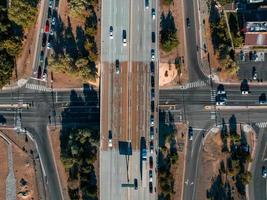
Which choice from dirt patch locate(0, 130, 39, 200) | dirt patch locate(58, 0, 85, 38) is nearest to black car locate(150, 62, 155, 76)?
dirt patch locate(58, 0, 85, 38)

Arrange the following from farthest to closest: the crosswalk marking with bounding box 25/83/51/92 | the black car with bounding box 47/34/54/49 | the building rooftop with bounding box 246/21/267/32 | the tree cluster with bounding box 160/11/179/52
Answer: the crosswalk marking with bounding box 25/83/51/92 → the black car with bounding box 47/34/54/49 → the tree cluster with bounding box 160/11/179/52 → the building rooftop with bounding box 246/21/267/32

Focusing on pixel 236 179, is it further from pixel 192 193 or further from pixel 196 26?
pixel 196 26

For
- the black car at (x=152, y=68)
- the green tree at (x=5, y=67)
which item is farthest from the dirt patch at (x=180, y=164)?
the green tree at (x=5, y=67)

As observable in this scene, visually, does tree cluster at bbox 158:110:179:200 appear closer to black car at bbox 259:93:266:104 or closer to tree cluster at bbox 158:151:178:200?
tree cluster at bbox 158:151:178:200

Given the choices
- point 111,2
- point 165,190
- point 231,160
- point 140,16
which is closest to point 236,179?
point 231,160

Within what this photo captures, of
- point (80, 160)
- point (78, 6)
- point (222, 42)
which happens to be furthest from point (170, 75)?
point (80, 160)

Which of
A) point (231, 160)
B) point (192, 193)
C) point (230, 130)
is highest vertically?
point (230, 130)
